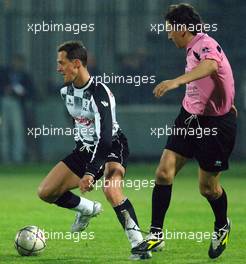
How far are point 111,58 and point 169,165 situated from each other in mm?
12623

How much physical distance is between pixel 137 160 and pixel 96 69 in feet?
6.14

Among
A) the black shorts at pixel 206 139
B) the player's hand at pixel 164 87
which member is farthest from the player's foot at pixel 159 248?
the player's hand at pixel 164 87

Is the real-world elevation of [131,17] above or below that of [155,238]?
above

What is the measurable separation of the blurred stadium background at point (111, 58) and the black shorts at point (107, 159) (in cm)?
1115

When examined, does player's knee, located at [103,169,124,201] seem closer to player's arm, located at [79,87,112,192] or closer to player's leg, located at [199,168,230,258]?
player's arm, located at [79,87,112,192]

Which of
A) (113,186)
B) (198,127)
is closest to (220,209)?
(198,127)

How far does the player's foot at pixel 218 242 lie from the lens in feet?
33.0

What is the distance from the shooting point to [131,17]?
22531 millimetres

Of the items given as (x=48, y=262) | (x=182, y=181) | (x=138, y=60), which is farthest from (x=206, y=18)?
(x=48, y=262)

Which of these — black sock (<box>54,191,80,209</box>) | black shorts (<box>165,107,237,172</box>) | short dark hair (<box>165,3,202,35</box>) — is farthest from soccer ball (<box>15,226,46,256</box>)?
short dark hair (<box>165,3,202,35</box>)

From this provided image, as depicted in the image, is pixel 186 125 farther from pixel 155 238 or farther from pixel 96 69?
pixel 96 69

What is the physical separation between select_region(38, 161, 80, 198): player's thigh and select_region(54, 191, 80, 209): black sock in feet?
0.51

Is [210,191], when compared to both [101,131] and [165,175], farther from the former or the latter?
[101,131]

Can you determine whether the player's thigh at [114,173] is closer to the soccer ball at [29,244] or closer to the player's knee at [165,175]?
the player's knee at [165,175]
